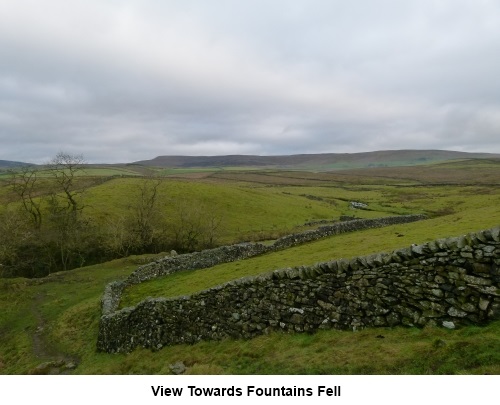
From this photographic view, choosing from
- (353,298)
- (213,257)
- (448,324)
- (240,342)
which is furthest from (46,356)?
(448,324)

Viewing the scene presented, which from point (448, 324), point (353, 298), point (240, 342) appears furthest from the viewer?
point (240, 342)

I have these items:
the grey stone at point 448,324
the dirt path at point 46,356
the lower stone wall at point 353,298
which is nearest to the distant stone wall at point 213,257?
the dirt path at point 46,356

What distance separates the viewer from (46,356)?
20.3 meters

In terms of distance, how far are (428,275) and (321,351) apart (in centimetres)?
385

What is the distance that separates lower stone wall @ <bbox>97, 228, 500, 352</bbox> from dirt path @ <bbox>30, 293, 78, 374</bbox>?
4337mm

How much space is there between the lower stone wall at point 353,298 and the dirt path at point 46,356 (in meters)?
4.34

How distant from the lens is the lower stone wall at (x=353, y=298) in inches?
386

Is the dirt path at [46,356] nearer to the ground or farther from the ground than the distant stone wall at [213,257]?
nearer to the ground

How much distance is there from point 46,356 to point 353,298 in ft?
58.6

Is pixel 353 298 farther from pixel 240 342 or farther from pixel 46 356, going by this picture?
pixel 46 356

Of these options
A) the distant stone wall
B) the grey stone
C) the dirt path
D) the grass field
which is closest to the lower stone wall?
the grey stone

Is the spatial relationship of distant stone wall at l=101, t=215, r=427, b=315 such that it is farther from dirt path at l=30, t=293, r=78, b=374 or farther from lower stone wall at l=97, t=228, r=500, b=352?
lower stone wall at l=97, t=228, r=500, b=352

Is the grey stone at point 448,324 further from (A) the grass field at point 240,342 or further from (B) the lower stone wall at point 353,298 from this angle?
(A) the grass field at point 240,342

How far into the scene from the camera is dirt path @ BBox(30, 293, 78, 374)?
1797 centimetres
